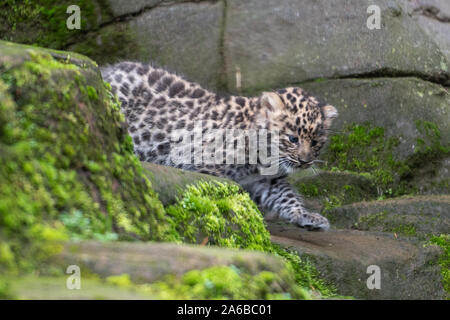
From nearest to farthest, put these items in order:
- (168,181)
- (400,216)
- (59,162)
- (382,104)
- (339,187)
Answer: (59,162) → (168,181) → (400,216) → (339,187) → (382,104)

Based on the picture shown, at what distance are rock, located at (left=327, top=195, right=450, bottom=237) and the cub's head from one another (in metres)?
1.00

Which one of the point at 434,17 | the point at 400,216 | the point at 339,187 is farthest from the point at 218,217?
the point at 434,17

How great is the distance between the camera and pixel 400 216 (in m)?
7.40

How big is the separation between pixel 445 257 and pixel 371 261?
1133 millimetres

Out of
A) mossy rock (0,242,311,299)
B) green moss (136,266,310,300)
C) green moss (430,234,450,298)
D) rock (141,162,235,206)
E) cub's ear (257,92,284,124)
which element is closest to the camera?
mossy rock (0,242,311,299)

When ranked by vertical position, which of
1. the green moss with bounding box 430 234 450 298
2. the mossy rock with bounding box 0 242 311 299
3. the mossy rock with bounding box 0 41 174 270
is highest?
the mossy rock with bounding box 0 41 174 270

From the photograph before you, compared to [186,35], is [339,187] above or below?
below

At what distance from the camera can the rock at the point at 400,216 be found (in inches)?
283

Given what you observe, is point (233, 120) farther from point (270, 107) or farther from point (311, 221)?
point (311, 221)

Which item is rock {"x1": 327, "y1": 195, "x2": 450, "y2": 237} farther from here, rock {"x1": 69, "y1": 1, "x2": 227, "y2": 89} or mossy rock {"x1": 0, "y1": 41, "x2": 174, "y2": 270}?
mossy rock {"x1": 0, "y1": 41, "x2": 174, "y2": 270}

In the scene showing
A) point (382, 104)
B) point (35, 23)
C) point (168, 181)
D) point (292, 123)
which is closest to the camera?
point (168, 181)

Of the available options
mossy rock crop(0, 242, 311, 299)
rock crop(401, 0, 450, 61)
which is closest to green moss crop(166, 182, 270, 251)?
mossy rock crop(0, 242, 311, 299)

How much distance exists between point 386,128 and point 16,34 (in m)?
5.83

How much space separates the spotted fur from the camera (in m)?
7.26
